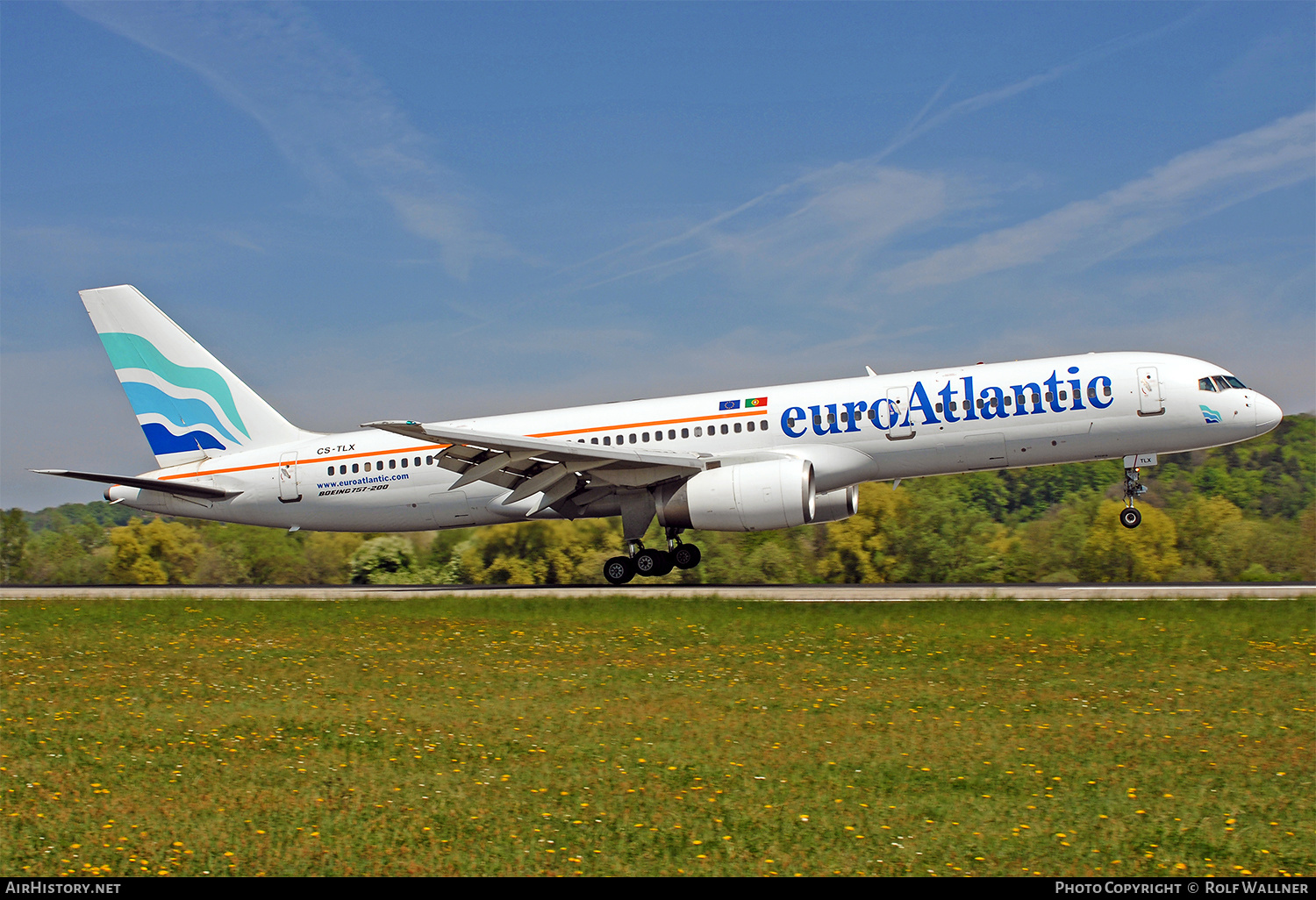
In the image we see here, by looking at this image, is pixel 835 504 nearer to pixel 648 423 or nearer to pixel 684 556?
pixel 684 556

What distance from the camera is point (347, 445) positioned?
30000 mm

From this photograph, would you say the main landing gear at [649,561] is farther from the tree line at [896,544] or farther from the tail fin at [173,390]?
the tree line at [896,544]

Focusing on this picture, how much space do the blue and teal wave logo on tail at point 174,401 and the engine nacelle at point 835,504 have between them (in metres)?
16.8

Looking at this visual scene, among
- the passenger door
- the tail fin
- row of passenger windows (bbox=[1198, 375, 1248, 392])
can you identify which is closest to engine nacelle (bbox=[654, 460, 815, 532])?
the passenger door

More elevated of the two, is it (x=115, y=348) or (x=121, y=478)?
(x=115, y=348)

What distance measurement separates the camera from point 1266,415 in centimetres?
2466

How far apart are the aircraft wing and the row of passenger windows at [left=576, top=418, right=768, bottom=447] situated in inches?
10.9

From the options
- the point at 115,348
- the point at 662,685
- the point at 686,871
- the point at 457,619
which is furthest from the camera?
the point at 115,348

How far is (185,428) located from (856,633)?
21909mm

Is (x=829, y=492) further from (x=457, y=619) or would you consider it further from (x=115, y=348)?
(x=115, y=348)

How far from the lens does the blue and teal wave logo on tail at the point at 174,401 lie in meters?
30.8

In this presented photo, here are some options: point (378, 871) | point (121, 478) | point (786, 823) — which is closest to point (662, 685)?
point (786, 823)

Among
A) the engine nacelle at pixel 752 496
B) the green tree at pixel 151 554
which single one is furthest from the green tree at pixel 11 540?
the engine nacelle at pixel 752 496

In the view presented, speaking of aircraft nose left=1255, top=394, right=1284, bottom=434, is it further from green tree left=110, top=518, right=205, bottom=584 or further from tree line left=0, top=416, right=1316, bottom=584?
green tree left=110, top=518, right=205, bottom=584
